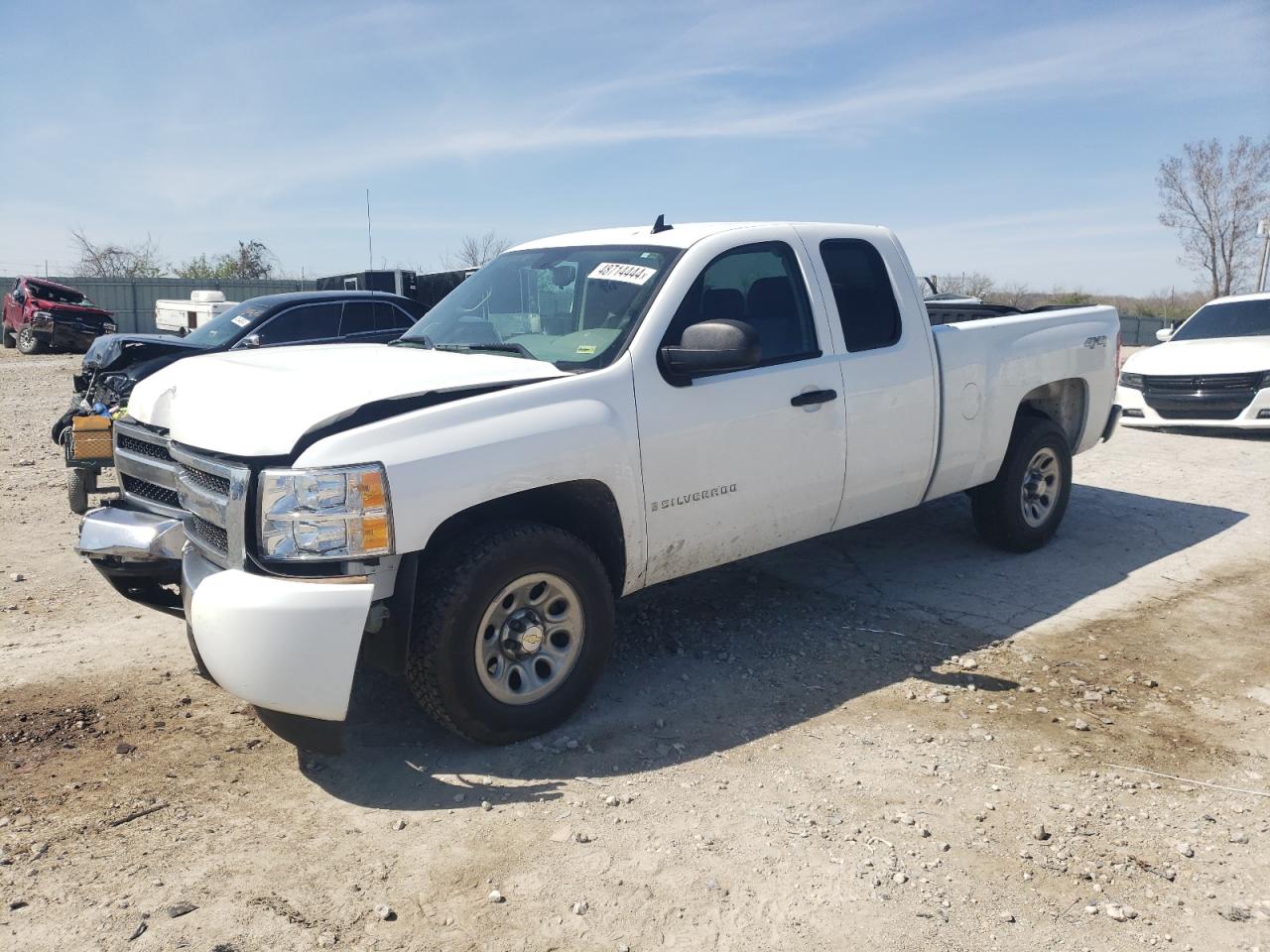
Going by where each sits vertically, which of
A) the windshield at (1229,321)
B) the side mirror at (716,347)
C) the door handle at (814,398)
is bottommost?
the door handle at (814,398)

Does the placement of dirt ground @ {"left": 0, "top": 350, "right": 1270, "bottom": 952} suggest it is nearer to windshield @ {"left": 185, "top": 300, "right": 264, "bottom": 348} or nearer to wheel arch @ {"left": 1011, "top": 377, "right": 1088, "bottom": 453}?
wheel arch @ {"left": 1011, "top": 377, "right": 1088, "bottom": 453}

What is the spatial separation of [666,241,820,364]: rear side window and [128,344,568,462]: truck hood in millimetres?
919

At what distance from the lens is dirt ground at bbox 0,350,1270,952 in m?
2.91

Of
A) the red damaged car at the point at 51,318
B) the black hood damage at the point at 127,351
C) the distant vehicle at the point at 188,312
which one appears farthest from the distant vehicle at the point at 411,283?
the black hood damage at the point at 127,351

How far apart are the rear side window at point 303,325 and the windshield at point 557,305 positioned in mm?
6653

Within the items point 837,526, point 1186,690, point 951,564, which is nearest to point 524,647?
point 837,526

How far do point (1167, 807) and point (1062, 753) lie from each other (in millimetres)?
455

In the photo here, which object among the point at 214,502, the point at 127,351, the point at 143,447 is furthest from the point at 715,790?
the point at 127,351

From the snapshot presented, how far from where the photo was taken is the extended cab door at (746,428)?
4.23m

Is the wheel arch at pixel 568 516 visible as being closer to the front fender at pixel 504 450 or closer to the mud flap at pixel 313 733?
the front fender at pixel 504 450

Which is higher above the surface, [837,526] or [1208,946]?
[837,526]

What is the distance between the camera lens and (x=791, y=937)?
283 cm

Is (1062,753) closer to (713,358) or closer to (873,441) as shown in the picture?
(873,441)

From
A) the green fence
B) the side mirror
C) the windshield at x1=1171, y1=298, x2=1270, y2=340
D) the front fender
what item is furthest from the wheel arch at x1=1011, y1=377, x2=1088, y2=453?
the green fence
